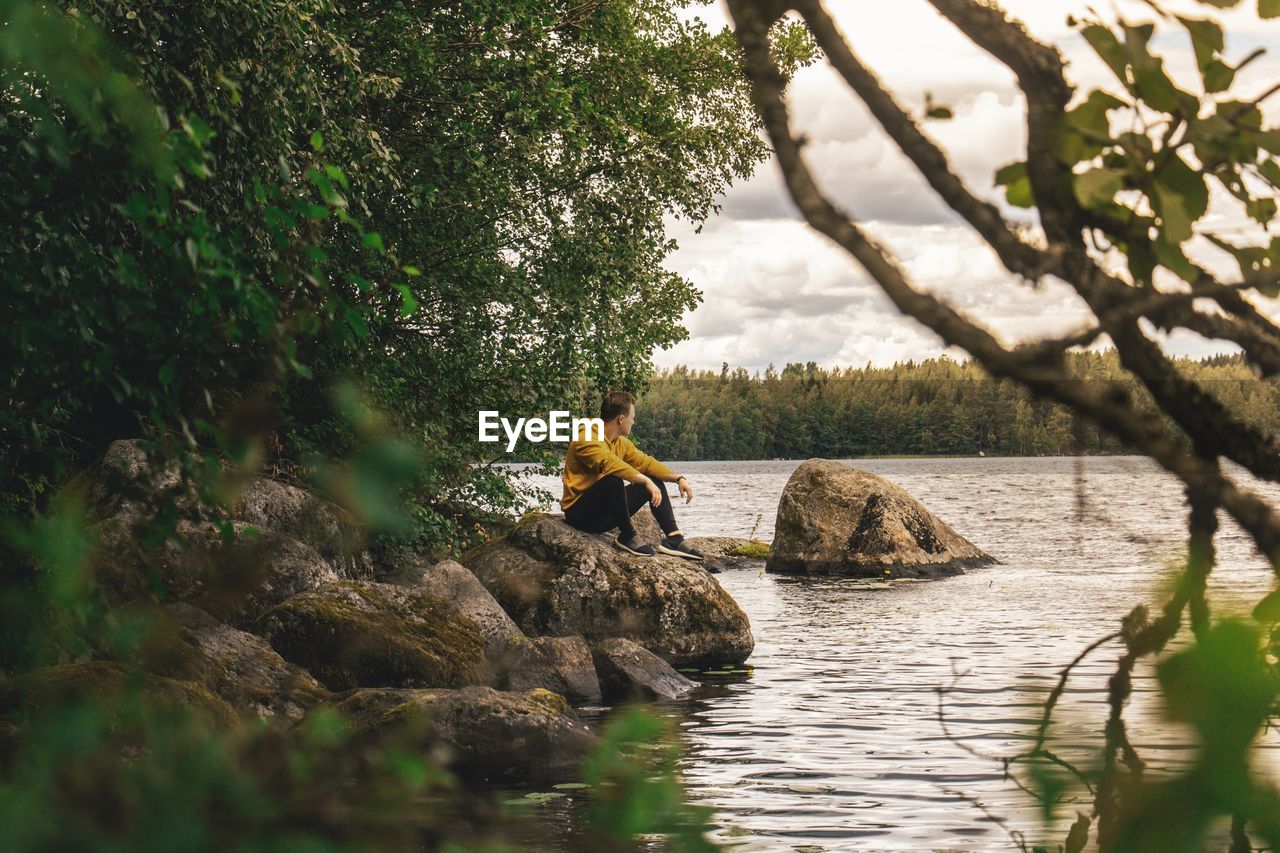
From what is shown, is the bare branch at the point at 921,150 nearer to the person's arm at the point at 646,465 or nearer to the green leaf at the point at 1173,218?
the green leaf at the point at 1173,218

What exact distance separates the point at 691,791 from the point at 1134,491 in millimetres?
74121

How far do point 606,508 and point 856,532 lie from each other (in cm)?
1275

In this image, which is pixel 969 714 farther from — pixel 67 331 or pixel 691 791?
pixel 67 331

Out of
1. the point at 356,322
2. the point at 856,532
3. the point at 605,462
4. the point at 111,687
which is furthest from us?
the point at 856,532

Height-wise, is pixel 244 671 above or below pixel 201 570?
below

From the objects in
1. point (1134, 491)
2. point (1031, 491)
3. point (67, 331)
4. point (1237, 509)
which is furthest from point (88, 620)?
point (1031, 491)

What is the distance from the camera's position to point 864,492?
26141mm

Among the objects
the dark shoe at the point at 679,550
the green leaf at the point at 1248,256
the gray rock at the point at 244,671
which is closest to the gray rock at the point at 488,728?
the gray rock at the point at 244,671

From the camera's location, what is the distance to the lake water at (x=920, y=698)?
66.8 inches

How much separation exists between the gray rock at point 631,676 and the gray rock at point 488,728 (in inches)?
124

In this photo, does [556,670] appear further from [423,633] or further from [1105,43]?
[1105,43]

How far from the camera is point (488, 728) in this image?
8555 mm

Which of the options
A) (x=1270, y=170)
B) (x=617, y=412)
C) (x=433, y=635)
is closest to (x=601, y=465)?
(x=617, y=412)

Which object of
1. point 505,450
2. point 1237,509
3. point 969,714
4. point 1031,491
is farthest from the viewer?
point 1031,491
